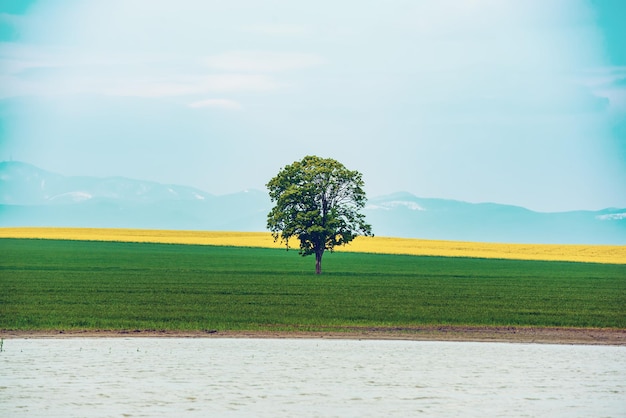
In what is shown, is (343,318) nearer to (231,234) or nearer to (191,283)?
(191,283)

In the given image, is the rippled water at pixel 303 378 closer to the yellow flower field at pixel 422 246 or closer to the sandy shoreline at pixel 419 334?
the sandy shoreline at pixel 419 334

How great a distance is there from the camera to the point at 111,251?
110m

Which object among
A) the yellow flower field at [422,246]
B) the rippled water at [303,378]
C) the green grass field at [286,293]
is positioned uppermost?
the yellow flower field at [422,246]

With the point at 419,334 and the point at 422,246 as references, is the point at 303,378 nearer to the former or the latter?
the point at 419,334

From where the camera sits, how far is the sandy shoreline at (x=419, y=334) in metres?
34.4

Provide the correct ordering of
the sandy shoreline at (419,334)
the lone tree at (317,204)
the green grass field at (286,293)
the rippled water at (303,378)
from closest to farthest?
the rippled water at (303,378)
the sandy shoreline at (419,334)
the green grass field at (286,293)
the lone tree at (317,204)

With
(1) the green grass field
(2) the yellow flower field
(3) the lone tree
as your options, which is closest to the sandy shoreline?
(1) the green grass field

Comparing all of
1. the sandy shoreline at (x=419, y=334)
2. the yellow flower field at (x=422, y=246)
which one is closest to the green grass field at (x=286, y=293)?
the sandy shoreline at (x=419, y=334)

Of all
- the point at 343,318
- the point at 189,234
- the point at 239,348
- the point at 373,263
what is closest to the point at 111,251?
the point at 373,263

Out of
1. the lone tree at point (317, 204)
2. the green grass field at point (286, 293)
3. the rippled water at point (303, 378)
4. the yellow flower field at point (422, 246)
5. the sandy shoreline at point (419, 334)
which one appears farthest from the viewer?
the yellow flower field at point (422, 246)

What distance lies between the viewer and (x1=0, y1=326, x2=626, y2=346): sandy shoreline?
3441 cm

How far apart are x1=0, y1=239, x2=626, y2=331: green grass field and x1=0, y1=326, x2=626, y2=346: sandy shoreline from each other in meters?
1.10

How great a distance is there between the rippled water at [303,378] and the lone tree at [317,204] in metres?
44.0

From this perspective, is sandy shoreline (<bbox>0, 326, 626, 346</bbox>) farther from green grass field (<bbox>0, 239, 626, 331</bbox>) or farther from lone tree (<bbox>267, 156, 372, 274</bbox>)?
lone tree (<bbox>267, 156, 372, 274</bbox>)
